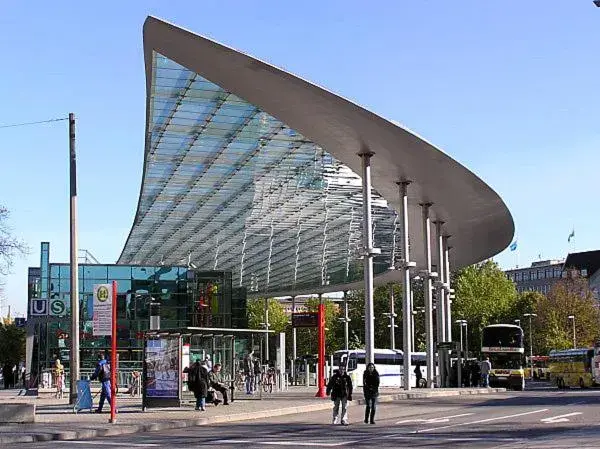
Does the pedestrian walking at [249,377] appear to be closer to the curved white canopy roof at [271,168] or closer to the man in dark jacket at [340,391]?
the curved white canopy roof at [271,168]

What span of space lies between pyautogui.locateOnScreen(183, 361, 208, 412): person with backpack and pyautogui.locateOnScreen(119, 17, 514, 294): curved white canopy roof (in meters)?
9.21

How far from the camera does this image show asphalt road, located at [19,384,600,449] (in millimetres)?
18562

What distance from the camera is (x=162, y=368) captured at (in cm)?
3027

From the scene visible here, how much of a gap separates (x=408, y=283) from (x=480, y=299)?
231ft

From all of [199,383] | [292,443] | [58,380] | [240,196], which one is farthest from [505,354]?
[292,443]

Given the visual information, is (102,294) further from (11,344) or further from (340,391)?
(11,344)

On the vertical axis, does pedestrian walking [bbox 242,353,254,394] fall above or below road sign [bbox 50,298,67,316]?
below

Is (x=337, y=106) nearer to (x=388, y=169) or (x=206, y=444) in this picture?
(x=388, y=169)

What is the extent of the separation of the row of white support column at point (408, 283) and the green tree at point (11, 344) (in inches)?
1727

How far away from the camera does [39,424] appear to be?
2511cm

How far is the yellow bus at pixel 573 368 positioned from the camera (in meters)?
61.5

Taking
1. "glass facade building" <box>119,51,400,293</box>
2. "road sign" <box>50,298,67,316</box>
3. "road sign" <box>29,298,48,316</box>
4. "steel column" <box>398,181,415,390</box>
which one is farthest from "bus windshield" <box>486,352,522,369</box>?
"road sign" <box>29,298,48,316</box>

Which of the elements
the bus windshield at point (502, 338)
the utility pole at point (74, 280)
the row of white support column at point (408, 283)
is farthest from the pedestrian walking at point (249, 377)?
the bus windshield at point (502, 338)

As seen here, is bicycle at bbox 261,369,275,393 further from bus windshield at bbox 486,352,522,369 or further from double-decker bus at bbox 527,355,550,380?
double-decker bus at bbox 527,355,550,380
